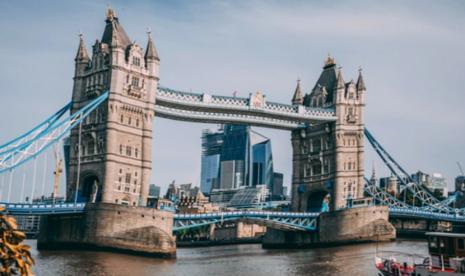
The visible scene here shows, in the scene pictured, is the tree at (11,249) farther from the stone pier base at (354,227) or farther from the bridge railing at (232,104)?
the stone pier base at (354,227)

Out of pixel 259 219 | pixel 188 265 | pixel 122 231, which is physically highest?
pixel 259 219

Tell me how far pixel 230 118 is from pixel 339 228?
21618mm

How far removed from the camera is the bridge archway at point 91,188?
2729 inches

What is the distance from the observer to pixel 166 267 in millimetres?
53188

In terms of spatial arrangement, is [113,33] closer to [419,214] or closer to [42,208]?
[42,208]

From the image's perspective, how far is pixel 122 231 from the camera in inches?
2474

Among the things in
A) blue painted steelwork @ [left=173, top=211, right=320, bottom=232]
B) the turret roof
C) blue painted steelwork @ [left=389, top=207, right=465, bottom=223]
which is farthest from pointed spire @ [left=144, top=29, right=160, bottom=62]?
blue painted steelwork @ [left=389, top=207, right=465, bottom=223]

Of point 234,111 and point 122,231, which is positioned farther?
point 234,111

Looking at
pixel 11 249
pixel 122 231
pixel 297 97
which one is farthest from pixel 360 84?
pixel 11 249

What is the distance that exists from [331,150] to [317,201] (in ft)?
32.4

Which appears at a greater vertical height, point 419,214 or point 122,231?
point 419,214

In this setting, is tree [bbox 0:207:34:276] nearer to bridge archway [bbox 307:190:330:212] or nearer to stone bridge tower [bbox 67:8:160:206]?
stone bridge tower [bbox 67:8:160:206]

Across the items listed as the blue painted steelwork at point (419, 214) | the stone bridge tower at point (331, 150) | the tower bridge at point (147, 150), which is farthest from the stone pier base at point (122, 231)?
the blue painted steelwork at point (419, 214)

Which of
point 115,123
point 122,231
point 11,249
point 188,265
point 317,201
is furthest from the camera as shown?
point 317,201
